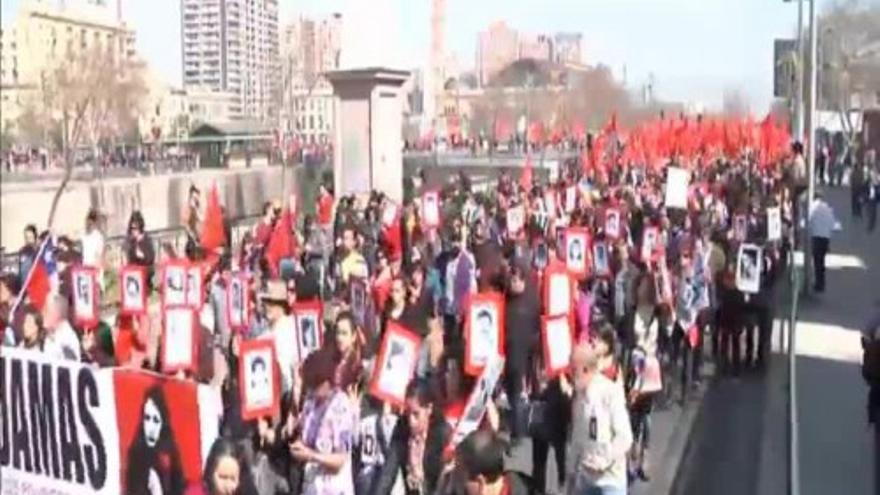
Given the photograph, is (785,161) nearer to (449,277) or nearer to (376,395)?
(449,277)

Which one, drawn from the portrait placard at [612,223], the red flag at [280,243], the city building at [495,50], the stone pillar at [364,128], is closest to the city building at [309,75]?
the stone pillar at [364,128]

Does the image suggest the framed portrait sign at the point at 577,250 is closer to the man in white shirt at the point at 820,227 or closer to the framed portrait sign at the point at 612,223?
the framed portrait sign at the point at 612,223

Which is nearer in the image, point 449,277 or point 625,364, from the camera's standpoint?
point 625,364

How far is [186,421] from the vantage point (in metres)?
6.26

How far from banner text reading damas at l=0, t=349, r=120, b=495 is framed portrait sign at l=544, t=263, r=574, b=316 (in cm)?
468

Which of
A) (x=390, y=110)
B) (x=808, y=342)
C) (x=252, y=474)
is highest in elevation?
(x=390, y=110)

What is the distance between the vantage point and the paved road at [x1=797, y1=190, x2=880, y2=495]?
11133mm

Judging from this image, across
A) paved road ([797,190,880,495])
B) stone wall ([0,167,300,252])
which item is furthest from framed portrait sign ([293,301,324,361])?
stone wall ([0,167,300,252])

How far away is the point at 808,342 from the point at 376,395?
426 inches

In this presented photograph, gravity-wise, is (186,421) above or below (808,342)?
above

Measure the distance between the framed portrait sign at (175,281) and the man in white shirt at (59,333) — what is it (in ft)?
7.00

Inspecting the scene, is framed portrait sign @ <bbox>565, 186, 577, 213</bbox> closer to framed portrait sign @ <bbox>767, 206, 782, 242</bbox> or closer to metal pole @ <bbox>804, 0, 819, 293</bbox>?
metal pole @ <bbox>804, 0, 819, 293</bbox>

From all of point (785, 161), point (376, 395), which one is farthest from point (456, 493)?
point (785, 161)

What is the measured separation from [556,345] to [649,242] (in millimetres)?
5708
